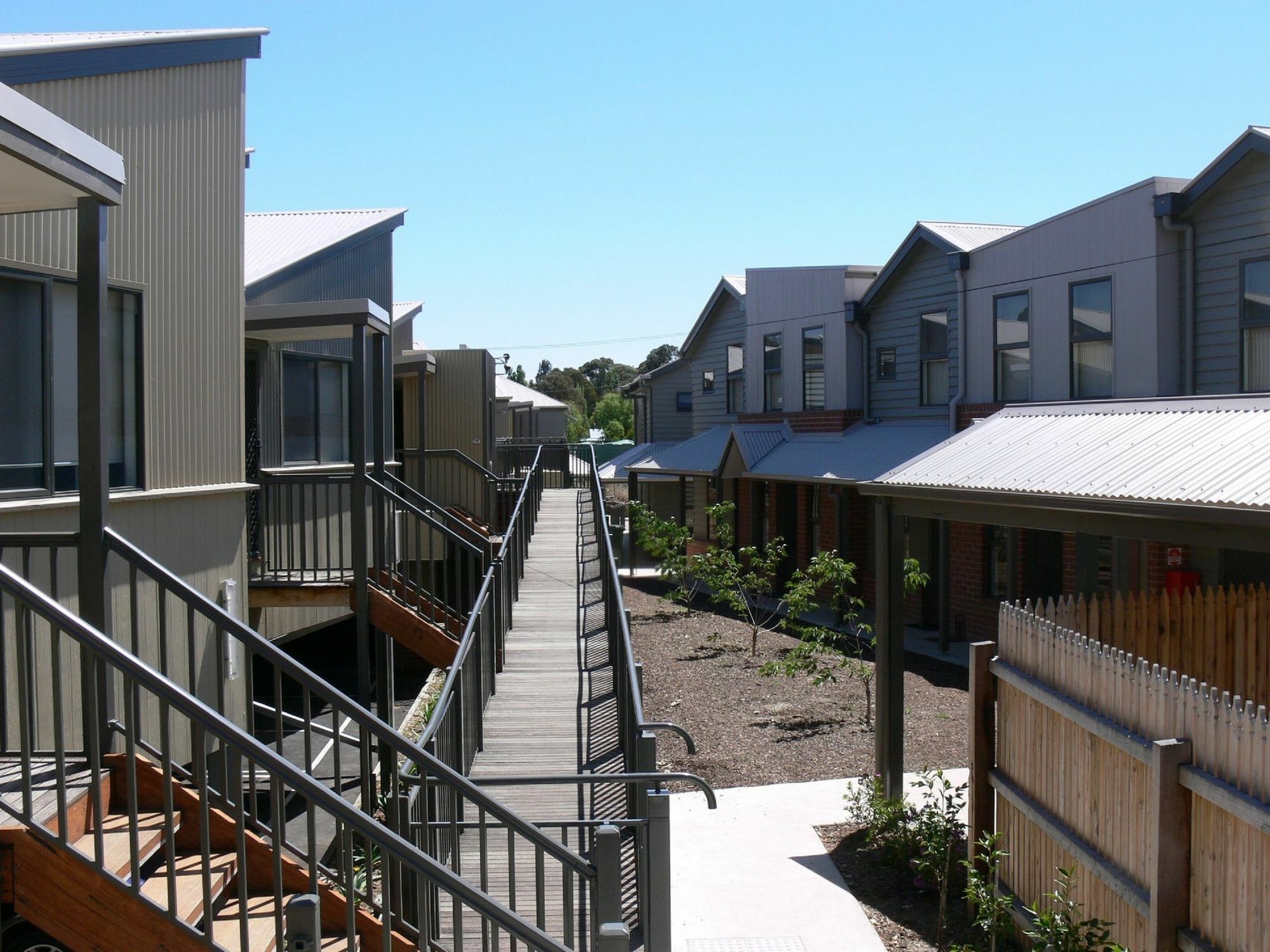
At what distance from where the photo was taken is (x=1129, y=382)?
46.3 ft

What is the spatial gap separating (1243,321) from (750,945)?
9056 mm

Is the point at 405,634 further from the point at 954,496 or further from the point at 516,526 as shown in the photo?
the point at 954,496

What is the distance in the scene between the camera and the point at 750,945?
23.5ft

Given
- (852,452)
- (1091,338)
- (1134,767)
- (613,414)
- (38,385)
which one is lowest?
(1134,767)

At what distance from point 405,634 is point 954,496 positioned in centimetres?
639

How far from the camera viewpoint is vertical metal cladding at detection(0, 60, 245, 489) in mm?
8836

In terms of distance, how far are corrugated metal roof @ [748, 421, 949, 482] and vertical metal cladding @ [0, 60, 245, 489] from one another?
32.3 feet

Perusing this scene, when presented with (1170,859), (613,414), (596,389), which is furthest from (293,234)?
(596,389)

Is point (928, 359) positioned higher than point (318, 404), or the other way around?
point (928, 359)

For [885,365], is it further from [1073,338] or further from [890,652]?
[890,652]

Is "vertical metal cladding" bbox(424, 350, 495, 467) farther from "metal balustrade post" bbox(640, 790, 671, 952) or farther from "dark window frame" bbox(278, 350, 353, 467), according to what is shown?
"metal balustrade post" bbox(640, 790, 671, 952)

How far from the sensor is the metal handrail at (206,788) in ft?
13.2

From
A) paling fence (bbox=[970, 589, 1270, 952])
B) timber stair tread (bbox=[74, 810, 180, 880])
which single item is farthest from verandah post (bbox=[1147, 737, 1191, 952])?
timber stair tread (bbox=[74, 810, 180, 880])

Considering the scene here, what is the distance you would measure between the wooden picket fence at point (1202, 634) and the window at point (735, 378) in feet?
64.3
